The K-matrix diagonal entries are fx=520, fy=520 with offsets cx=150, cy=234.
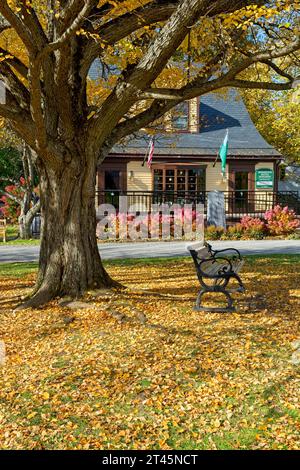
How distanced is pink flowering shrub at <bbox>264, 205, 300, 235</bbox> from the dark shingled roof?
5985 mm

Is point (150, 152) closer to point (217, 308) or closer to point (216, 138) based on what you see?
point (216, 138)

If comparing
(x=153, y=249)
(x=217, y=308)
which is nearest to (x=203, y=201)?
(x=153, y=249)

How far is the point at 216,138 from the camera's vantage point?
26641 mm

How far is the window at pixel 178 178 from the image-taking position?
85.4ft

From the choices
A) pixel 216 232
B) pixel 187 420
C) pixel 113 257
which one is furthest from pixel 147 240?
pixel 187 420

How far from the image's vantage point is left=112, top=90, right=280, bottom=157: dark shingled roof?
25578 mm

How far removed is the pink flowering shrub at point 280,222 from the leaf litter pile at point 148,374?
11673 millimetres

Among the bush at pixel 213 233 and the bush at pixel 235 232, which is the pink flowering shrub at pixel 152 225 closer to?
the bush at pixel 213 233

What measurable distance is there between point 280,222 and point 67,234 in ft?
43.9

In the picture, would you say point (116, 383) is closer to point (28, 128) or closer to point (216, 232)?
point (28, 128)

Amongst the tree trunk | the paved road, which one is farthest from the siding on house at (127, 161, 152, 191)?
the tree trunk

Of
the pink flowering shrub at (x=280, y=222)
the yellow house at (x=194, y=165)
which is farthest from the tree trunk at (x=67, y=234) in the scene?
the yellow house at (x=194, y=165)

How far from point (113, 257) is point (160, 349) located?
8.83m

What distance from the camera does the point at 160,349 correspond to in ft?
19.1
